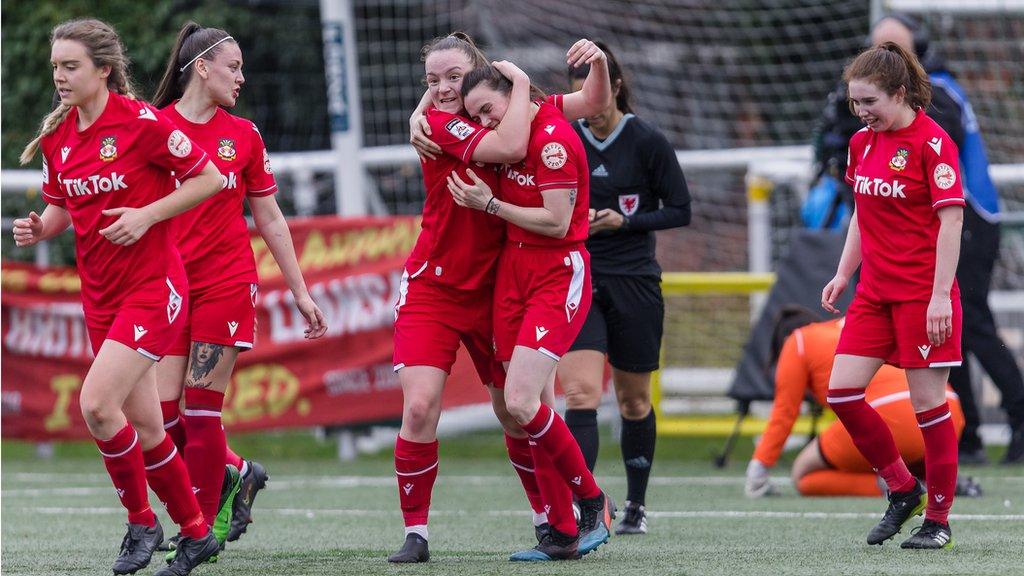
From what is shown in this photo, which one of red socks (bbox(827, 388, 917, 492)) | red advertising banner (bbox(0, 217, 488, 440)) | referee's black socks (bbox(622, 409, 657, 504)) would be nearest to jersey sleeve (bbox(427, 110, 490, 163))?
red socks (bbox(827, 388, 917, 492))

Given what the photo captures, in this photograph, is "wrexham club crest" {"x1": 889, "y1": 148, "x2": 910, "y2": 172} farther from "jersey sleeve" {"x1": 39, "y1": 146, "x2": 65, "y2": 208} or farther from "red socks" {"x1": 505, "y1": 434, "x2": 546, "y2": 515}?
"jersey sleeve" {"x1": 39, "y1": 146, "x2": 65, "y2": 208}

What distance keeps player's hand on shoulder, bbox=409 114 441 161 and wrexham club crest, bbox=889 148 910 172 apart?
1.59m

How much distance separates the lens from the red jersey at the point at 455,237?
532 cm

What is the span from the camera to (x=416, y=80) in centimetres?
1404

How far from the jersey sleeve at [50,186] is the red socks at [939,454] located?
3074 mm

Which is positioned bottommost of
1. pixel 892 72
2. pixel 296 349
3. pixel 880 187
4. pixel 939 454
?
pixel 296 349

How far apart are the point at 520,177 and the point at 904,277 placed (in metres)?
1.40

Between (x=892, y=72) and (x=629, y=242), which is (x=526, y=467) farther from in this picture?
(x=892, y=72)

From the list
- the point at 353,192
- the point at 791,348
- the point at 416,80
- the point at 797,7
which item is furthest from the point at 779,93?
the point at 791,348

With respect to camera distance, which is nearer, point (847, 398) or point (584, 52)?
point (584, 52)

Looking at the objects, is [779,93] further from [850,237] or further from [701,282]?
[850,237]

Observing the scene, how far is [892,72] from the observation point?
539 centimetres

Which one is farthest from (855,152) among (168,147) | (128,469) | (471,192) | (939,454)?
(128,469)

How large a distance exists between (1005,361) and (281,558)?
4969 millimetres
